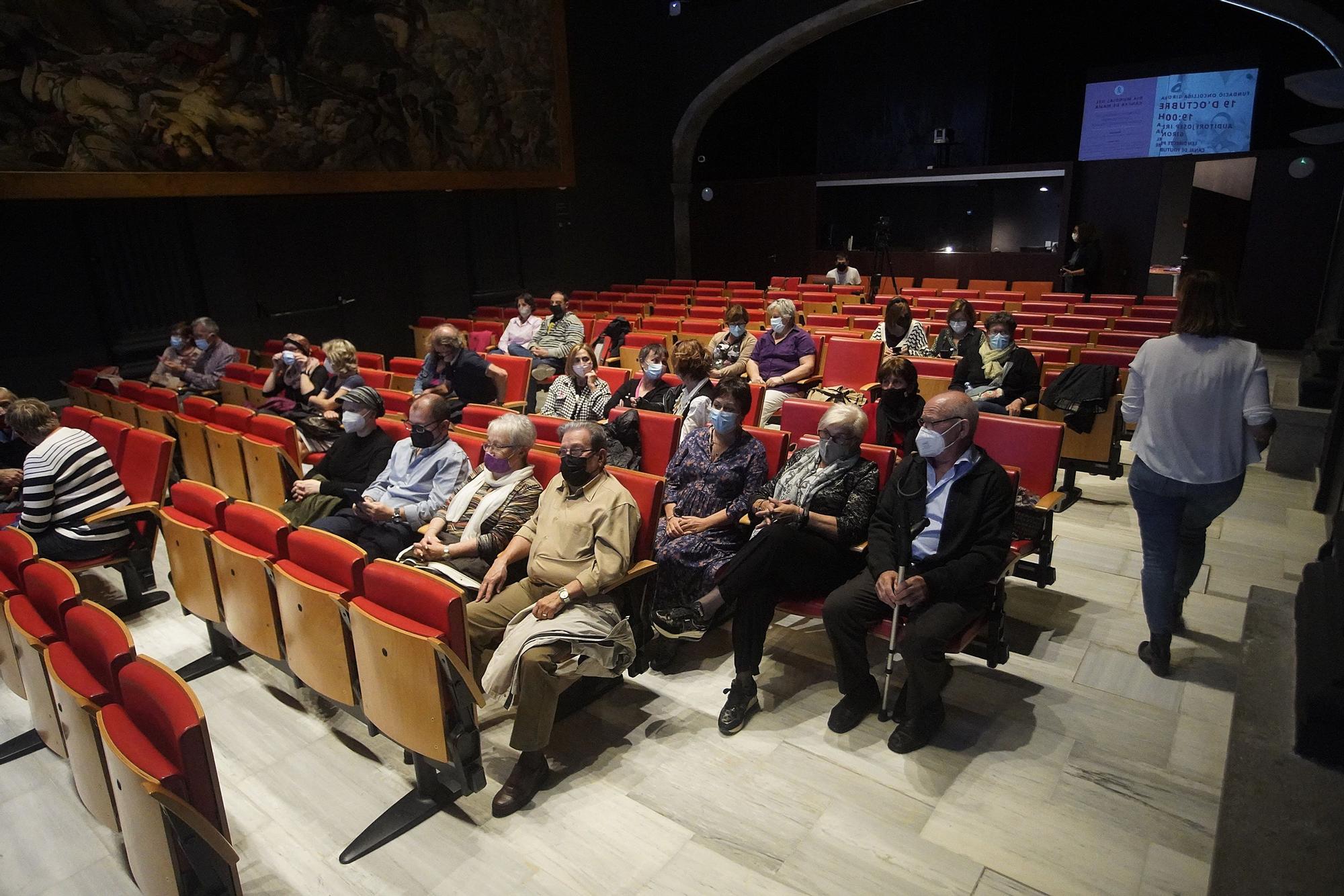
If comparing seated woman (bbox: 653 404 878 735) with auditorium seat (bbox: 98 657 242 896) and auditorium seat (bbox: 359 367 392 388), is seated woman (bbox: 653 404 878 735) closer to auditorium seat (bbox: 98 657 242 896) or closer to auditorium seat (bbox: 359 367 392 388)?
auditorium seat (bbox: 98 657 242 896)

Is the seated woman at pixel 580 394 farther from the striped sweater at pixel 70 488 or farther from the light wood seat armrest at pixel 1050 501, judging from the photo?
the light wood seat armrest at pixel 1050 501

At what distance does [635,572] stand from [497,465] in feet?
2.73

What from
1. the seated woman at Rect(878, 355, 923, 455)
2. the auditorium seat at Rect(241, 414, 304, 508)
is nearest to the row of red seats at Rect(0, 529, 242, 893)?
the auditorium seat at Rect(241, 414, 304, 508)

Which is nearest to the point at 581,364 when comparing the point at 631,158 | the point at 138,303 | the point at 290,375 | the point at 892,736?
the point at 290,375

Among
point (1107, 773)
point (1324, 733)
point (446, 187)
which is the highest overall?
point (446, 187)

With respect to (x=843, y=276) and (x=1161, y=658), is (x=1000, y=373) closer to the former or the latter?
(x=1161, y=658)

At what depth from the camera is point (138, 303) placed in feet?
26.0

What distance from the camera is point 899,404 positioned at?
370 centimetres

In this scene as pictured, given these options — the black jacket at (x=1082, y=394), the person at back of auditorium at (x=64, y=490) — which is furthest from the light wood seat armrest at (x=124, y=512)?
the black jacket at (x=1082, y=394)

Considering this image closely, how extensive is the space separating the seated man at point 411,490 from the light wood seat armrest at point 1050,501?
2459 millimetres

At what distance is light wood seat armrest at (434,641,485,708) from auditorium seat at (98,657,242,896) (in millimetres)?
606

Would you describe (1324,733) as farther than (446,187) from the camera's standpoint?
No

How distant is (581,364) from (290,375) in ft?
7.66

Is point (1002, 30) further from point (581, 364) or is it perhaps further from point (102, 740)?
point (102, 740)
